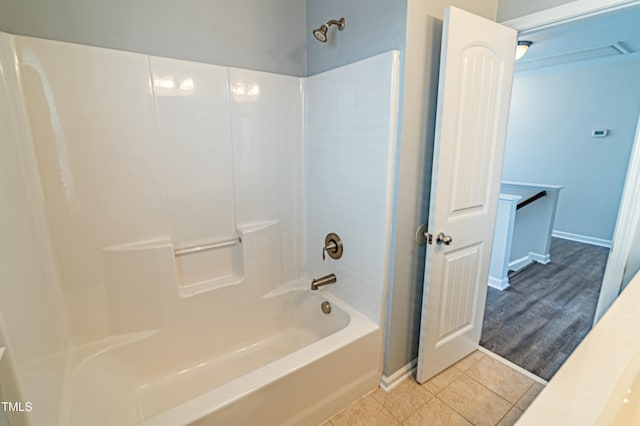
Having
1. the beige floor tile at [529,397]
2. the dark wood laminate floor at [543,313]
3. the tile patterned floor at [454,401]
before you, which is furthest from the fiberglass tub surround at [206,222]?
the dark wood laminate floor at [543,313]

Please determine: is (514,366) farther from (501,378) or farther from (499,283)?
(499,283)

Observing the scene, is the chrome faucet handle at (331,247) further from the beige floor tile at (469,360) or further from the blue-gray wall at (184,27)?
the blue-gray wall at (184,27)

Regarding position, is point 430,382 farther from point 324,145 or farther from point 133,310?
point 133,310

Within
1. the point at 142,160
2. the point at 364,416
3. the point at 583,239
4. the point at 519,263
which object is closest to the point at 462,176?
the point at 364,416

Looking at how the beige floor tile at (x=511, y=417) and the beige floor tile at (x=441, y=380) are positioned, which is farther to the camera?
the beige floor tile at (x=441, y=380)

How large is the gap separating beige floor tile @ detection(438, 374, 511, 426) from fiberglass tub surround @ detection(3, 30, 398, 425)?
1.51 feet

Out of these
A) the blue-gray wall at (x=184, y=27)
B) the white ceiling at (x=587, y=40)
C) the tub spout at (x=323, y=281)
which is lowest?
the tub spout at (x=323, y=281)

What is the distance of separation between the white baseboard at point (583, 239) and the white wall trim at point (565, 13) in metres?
3.80

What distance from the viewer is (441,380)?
1704 mm

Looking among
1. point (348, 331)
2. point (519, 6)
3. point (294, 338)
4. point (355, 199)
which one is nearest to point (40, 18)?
point (355, 199)

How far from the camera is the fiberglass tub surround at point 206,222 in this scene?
1.29 meters

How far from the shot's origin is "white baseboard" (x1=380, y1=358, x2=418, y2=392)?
1.65m

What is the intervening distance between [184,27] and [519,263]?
12.2 ft

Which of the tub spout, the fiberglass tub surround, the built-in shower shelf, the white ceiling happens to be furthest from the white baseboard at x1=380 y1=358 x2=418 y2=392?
the white ceiling
